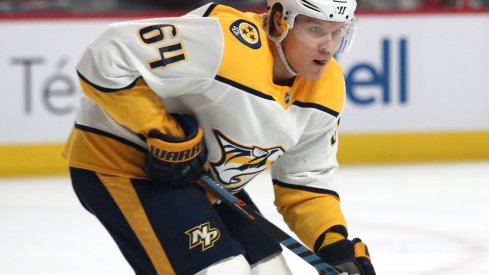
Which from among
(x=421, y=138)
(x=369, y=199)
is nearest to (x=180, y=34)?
(x=369, y=199)

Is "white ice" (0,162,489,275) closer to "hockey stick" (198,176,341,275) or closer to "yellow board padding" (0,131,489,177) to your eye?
"yellow board padding" (0,131,489,177)

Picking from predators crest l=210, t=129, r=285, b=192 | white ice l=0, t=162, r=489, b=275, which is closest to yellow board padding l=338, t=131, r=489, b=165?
white ice l=0, t=162, r=489, b=275

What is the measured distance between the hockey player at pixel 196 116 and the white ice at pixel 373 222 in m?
1.01

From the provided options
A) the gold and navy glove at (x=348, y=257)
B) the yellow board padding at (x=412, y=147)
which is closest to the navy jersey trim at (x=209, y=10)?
the gold and navy glove at (x=348, y=257)

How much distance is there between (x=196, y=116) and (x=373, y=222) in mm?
1806

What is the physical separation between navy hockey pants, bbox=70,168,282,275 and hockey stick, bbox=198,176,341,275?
3 centimetres

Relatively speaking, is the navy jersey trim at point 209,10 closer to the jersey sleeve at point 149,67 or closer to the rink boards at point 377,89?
the jersey sleeve at point 149,67

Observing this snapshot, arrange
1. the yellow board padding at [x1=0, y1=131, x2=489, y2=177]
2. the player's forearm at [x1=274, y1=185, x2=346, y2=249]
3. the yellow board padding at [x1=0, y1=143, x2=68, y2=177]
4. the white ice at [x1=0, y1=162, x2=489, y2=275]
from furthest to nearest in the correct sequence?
1. the yellow board padding at [x1=0, y1=131, x2=489, y2=177]
2. the yellow board padding at [x1=0, y1=143, x2=68, y2=177]
3. the white ice at [x1=0, y1=162, x2=489, y2=275]
4. the player's forearm at [x1=274, y1=185, x2=346, y2=249]

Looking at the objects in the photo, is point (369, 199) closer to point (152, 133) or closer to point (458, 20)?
point (458, 20)

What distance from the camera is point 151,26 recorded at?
220cm

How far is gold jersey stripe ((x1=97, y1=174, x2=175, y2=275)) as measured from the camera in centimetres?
214

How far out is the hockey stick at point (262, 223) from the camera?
2.27 m

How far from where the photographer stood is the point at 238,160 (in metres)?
2.29

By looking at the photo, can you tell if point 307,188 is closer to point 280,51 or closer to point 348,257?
point 348,257
